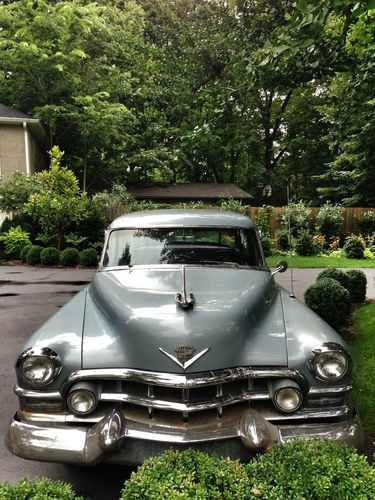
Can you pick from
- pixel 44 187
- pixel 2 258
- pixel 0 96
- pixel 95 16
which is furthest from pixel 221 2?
pixel 2 258

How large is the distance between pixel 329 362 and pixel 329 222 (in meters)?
18.6

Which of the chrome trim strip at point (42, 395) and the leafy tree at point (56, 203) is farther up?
the leafy tree at point (56, 203)

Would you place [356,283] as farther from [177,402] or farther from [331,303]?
[177,402]

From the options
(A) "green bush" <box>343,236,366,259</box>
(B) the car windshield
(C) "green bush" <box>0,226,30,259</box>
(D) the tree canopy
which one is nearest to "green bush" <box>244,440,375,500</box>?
(B) the car windshield

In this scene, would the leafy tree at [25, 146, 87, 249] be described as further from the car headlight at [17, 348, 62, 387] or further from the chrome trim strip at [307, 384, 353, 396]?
the chrome trim strip at [307, 384, 353, 396]

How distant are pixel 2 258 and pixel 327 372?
15.0 meters

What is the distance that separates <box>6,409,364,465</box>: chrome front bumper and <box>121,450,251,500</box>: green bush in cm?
34

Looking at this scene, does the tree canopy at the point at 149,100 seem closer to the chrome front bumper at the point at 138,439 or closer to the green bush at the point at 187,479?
the chrome front bumper at the point at 138,439

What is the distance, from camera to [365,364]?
200 inches

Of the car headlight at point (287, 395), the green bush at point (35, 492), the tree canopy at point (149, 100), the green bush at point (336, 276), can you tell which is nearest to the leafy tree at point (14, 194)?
the tree canopy at point (149, 100)

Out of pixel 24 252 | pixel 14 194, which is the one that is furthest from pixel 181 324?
pixel 14 194

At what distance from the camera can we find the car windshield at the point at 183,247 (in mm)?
4059

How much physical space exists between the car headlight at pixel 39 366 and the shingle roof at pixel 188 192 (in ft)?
79.7

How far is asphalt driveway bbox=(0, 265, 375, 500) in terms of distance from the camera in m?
2.87
